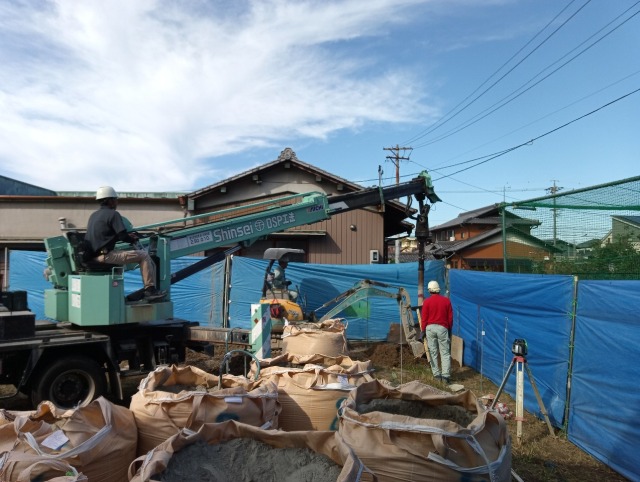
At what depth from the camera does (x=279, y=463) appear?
2908 mm

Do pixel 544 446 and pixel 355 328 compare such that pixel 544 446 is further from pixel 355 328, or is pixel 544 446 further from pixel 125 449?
pixel 355 328

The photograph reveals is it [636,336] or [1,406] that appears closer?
[636,336]

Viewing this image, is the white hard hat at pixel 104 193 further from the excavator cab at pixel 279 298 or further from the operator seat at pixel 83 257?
the excavator cab at pixel 279 298

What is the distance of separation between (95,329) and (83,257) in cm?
111

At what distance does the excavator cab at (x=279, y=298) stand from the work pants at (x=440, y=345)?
3.24 metres

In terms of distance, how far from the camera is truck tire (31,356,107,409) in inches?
254

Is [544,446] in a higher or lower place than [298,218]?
lower

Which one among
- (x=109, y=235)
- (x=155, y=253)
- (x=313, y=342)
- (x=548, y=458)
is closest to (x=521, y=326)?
(x=548, y=458)

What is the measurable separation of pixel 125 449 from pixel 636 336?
474 cm

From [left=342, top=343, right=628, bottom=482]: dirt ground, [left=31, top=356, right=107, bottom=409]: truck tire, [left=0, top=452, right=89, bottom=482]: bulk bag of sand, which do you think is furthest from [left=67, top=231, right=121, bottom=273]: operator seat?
[left=342, top=343, right=628, bottom=482]: dirt ground

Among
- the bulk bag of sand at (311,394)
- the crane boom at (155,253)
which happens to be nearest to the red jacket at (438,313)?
the crane boom at (155,253)

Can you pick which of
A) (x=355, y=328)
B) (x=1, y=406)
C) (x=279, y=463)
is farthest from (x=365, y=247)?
(x=279, y=463)

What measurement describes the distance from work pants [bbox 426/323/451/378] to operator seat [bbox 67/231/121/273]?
5263mm

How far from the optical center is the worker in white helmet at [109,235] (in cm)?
682
